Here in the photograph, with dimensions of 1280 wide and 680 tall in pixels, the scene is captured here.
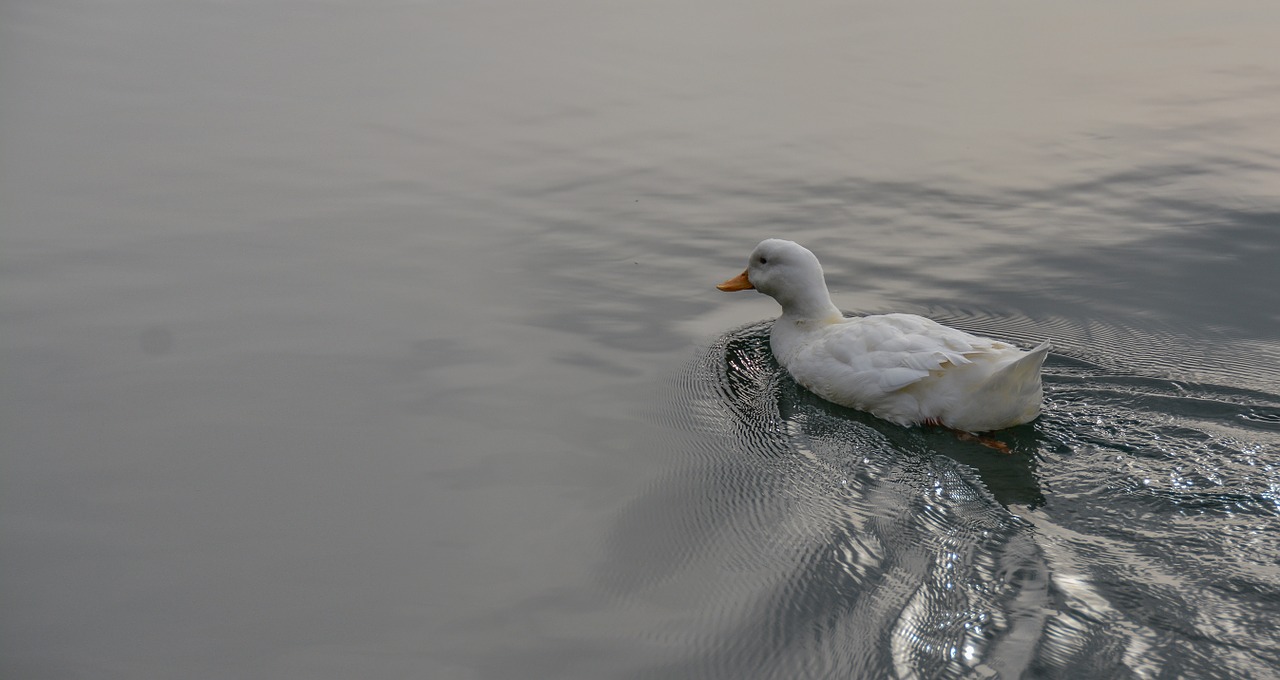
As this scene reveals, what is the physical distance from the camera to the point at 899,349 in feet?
18.5

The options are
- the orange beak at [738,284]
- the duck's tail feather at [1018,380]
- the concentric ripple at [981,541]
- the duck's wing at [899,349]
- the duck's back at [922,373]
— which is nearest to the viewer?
the concentric ripple at [981,541]

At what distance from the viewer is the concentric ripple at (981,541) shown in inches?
143

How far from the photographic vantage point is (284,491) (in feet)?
16.0

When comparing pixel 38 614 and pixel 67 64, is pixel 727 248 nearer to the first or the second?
pixel 38 614

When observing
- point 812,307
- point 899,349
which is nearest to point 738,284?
point 812,307

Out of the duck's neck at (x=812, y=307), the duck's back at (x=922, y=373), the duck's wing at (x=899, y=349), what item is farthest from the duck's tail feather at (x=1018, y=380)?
the duck's neck at (x=812, y=307)

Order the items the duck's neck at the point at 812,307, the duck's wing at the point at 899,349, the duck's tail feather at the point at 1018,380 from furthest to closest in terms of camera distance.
A: the duck's neck at the point at 812,307, the duck's wing at the point at 899,349, the duck's tail feather at the point at 1018,380

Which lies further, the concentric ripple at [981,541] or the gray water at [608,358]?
the gray water at [608,358]

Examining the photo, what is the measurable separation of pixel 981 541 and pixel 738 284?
3092 mm

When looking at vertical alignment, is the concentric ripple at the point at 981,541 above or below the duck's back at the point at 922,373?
below

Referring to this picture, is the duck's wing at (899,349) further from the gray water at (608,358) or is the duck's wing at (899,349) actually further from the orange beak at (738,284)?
the orange beak at (738,284)

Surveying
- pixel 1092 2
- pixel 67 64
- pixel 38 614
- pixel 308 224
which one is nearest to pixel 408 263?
pixel 308 224

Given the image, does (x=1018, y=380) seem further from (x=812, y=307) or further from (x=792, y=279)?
(x=792, y=279)

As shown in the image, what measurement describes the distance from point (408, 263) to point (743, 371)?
265 centimetres
